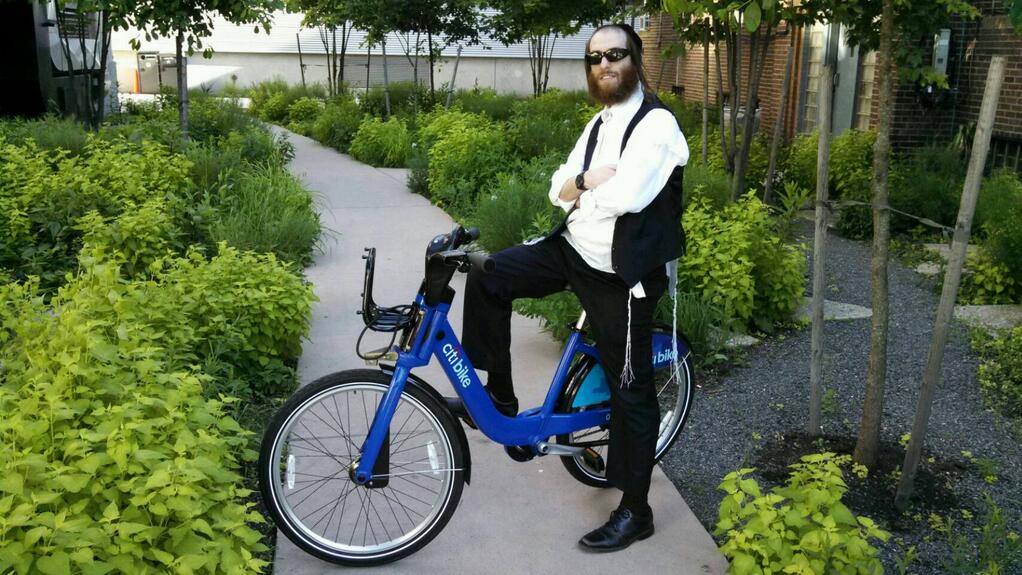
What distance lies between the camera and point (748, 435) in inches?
192

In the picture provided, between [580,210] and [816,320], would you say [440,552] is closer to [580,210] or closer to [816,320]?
[580,210]

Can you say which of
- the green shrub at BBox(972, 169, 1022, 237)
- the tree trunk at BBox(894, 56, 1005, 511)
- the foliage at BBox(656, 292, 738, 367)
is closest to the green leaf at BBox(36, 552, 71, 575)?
the tree trunk at BBox(894, 56, 1005, 511)

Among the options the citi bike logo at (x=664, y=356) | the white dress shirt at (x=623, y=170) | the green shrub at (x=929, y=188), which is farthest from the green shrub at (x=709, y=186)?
the white dress shirt at (x=623, y=170)

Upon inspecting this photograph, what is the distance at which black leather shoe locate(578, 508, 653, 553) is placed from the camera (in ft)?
12.4

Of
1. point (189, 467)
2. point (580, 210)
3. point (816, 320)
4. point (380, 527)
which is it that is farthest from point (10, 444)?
point (816, 320)

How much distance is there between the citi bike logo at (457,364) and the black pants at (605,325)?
0.33 ft

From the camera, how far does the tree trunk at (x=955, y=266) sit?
3.72 metres

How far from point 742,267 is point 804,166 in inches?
224

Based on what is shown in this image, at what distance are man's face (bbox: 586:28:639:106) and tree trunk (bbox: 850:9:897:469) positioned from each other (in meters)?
1.17

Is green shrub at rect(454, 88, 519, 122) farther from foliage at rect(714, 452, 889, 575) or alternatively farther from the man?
foliage at rect(714, 452, 889, 575)

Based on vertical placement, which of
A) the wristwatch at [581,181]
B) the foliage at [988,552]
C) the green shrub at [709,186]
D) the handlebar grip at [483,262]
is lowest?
the foliage at [988,552]

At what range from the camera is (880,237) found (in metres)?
4.16

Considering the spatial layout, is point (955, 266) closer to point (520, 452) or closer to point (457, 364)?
point (520, 452)

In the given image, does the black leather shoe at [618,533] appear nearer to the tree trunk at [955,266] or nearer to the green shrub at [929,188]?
the tree trunk at [955,266]
